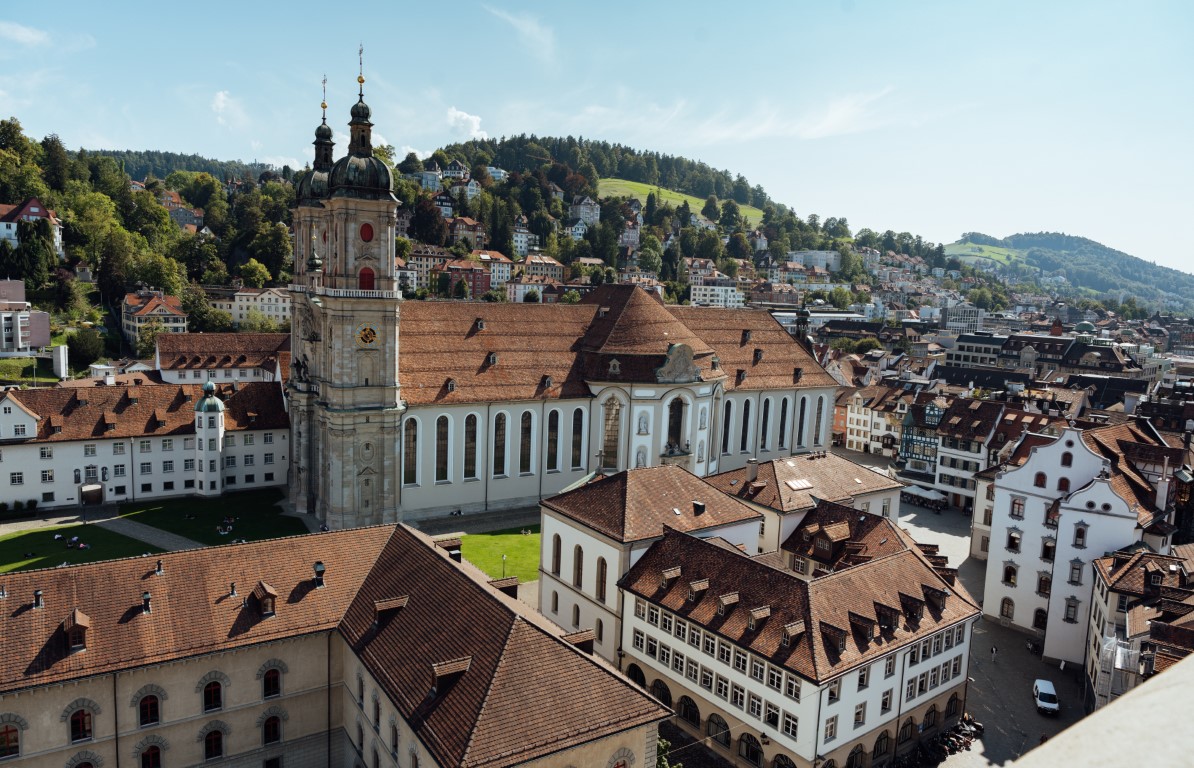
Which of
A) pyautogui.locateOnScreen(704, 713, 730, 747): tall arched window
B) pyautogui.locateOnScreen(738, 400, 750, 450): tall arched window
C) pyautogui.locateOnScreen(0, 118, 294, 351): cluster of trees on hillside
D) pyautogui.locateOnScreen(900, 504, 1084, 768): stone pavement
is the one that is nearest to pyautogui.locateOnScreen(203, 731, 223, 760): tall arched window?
pyautogui.locateOnScreen(704, 713, 730, 747): tall arched window

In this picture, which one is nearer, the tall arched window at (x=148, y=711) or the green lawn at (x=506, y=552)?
the tall arched window at (x=148, y=711)

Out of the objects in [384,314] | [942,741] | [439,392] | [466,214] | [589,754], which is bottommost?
[942,741]

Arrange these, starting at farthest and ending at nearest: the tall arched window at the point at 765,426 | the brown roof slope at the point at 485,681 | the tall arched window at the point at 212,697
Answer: the tall arched window at the point at 765,426 → the tall arched window at the point at 212,697 → the brown roof slope at the point at 485,681

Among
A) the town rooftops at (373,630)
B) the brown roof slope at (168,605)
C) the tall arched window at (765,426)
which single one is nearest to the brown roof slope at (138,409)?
the brown roof slope at (168,605)

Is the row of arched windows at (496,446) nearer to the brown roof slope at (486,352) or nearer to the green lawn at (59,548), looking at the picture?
the brown roof slope at (486,352)

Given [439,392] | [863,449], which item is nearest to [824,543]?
[439,392]

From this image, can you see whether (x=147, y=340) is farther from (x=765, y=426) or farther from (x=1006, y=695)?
(x=1006, y=695)

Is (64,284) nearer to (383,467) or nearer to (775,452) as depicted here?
(383,467)
